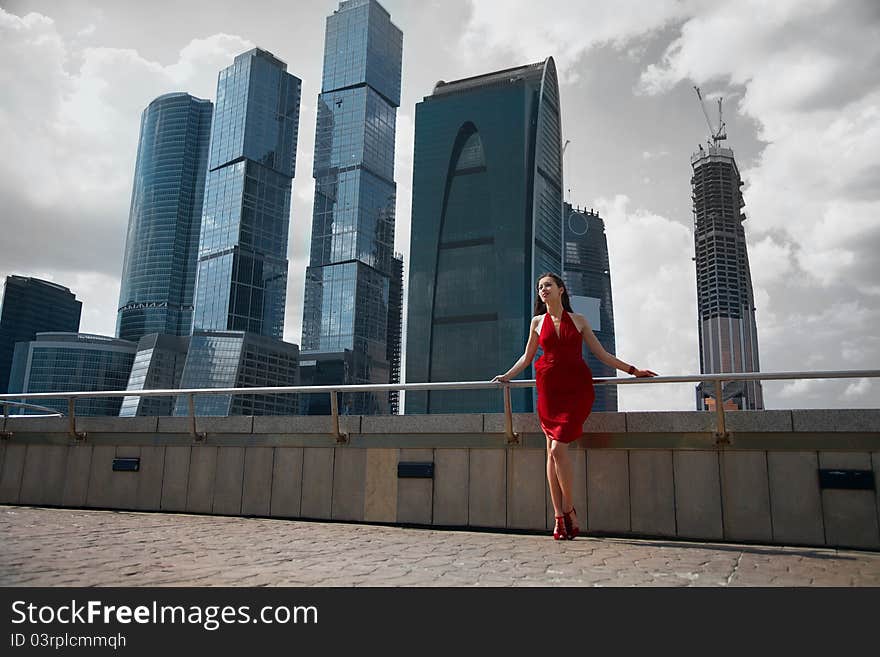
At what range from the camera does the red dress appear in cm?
554

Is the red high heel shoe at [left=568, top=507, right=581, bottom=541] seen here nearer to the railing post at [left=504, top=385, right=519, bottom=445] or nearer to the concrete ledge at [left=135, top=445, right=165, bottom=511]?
the railing post at [left=504, top=385, right=519, bottom=445]

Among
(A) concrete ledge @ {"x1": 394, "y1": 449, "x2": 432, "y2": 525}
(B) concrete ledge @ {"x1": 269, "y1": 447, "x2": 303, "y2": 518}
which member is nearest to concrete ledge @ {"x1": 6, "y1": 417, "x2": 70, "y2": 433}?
(B) concrete ledge @ {"x1": 269, "y1": 447, "x2": 303, "y2": 518}

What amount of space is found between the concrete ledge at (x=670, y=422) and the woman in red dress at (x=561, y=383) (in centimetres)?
39

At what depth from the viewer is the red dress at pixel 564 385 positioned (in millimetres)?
5535

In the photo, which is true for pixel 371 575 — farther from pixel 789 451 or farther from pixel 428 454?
pixel 789 451

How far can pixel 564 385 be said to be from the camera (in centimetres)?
564

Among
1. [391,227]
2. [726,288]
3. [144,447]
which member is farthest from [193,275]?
[144,447]

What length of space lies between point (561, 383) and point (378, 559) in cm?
214

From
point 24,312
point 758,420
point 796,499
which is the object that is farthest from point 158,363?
point 796,499

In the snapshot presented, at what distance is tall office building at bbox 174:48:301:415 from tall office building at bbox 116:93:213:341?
55.8 feet

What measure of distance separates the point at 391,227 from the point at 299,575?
186 m

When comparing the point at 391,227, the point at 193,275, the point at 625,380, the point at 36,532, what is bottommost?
the point at 36,532
